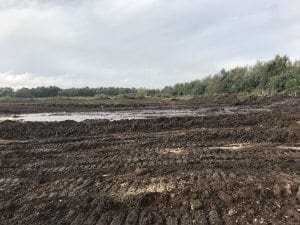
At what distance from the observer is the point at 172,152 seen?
14164 millimetres

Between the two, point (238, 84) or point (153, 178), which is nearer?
point (153, 178)

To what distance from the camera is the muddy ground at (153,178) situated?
318 inches

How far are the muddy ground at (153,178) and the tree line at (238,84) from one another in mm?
34913

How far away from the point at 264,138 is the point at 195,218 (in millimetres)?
9067

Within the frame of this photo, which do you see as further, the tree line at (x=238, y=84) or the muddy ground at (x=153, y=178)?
the tree line at (x=238, y=84)

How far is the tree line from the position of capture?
53.3m

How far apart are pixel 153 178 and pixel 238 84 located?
5528 cm

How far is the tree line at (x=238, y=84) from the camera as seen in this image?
53.3 m

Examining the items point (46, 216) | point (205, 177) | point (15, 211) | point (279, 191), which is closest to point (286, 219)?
point (279, 191)

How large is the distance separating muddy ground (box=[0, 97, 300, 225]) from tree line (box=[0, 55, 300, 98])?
115ft

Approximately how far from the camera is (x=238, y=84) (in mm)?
64375

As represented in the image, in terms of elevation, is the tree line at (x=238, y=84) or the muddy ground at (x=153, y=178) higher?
the tree line at (x=238, y=84)

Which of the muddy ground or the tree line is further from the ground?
the tree line

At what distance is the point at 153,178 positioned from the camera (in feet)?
34.8
